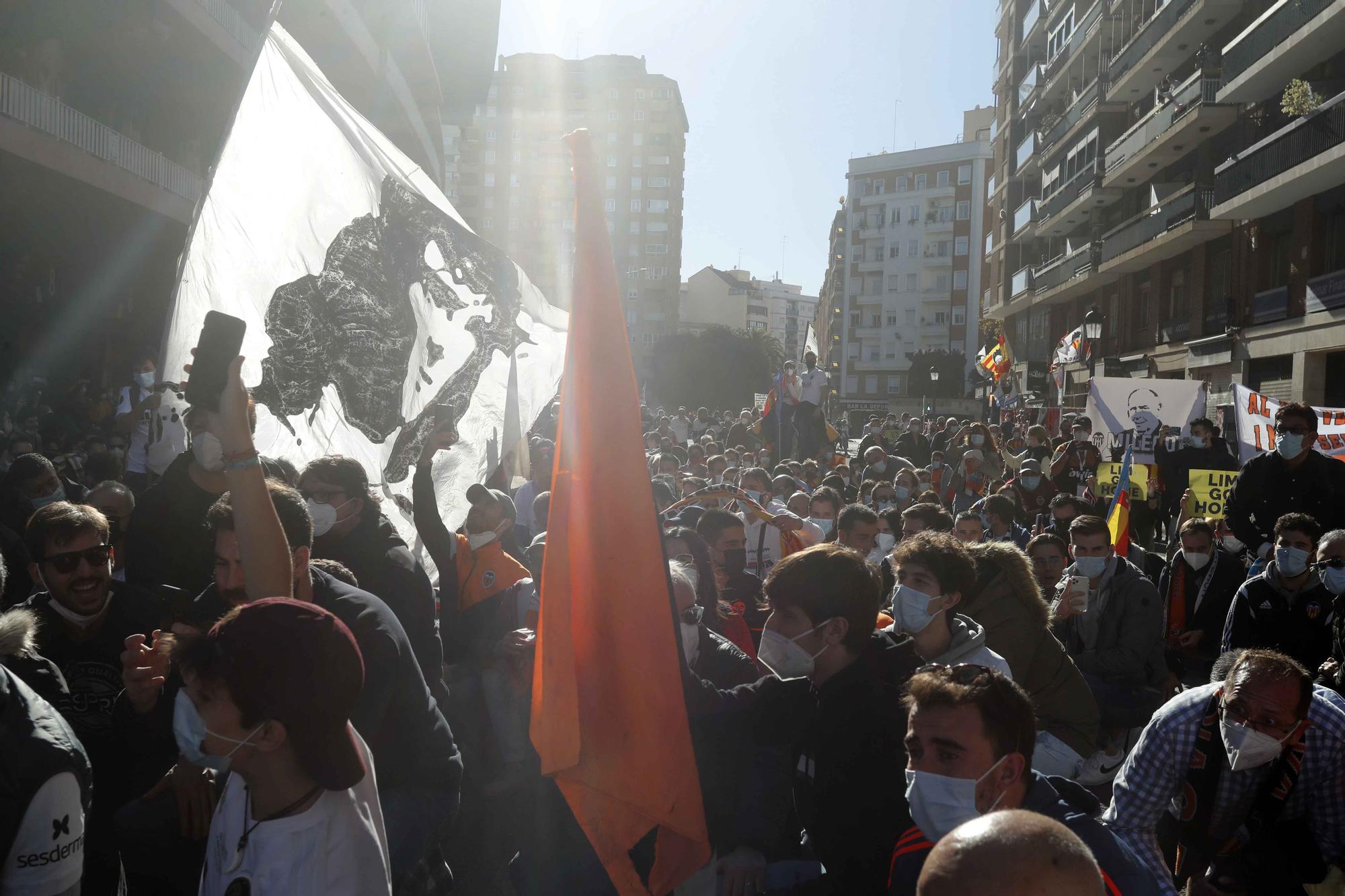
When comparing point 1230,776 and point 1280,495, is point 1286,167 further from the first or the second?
point 1230,776

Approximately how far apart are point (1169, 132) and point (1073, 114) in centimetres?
1091

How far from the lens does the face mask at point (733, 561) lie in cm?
583

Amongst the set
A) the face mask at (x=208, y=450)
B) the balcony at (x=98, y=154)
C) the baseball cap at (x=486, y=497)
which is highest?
the balcony at (x=98, y=154)

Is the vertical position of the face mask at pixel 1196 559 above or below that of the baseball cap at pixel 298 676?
below

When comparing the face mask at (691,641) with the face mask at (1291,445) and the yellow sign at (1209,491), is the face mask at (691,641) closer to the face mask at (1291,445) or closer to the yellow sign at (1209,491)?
the face mask at (1291,445)

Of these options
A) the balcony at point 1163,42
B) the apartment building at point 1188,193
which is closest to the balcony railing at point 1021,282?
the apartment building at point 1188,193

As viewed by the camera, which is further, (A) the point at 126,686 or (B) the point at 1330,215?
(B) the point at 1330,215

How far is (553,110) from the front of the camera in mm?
99125

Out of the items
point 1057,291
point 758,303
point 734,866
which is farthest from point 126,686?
point 758,303

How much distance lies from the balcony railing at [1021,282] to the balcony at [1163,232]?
7032mm

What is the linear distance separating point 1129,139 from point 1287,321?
10577 mm

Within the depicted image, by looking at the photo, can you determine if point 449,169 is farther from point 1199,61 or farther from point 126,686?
point 126,686

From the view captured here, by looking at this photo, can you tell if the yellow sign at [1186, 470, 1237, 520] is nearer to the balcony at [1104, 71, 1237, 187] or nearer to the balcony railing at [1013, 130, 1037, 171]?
the balcony at [1104, 71, 1237, 187]

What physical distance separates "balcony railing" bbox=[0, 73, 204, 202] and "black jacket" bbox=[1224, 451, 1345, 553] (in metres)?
14.4
